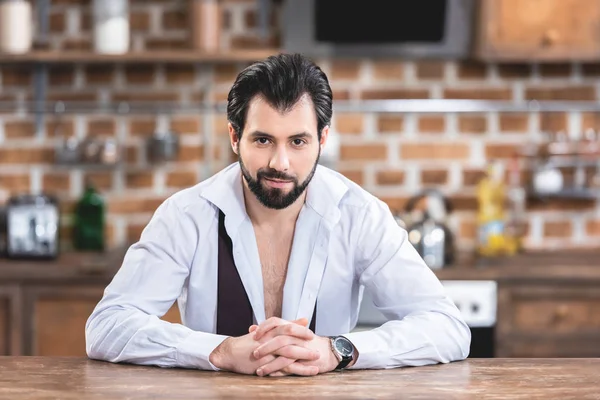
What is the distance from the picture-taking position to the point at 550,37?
145 inches

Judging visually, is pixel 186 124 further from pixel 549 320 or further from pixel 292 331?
pixel 292 331

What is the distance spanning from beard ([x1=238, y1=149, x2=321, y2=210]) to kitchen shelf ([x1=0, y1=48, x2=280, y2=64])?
1505 mm

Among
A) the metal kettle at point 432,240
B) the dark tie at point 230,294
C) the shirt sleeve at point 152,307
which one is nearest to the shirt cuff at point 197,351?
the shirt sleeve at point 152,307

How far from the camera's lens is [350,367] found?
1988 millimetres

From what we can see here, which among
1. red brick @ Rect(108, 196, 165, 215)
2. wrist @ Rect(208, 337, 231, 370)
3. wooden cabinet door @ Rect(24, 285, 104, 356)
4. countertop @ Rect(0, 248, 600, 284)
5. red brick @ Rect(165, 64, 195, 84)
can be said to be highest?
red brick @ Rect(165, 64, 195, 84)

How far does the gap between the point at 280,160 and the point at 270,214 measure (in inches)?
11.6

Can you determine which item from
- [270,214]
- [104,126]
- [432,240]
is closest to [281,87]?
[270,214]

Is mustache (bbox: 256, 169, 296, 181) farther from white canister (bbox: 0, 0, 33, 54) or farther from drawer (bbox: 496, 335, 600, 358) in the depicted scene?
white canister (bbox: 0, 0, 33, 54)

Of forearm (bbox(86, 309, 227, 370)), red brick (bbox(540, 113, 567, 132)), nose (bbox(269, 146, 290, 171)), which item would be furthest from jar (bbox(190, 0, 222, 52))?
forearm (bbox(86, 309, 227, 370))

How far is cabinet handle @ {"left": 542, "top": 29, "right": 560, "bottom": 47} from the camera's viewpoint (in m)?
3.68

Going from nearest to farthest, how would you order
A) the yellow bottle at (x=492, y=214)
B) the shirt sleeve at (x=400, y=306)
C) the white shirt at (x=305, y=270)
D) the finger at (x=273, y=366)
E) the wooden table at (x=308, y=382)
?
1. the wooden table at (x=308, y=382)
2. the finger at (x=273, y=366)
3. the shirt sleeve at (x=400, y=306)
4. the white shirt at (x=305, y=270)
5. the yellow bottle at (x=492, y=214)

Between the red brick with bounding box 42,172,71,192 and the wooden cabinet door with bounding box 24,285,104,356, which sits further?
the red brick with bounding box 42,172,71,192

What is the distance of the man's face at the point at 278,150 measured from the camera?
7.08ft

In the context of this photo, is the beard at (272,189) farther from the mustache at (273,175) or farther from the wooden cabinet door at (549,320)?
the wooden cabinet door at (549,320)
